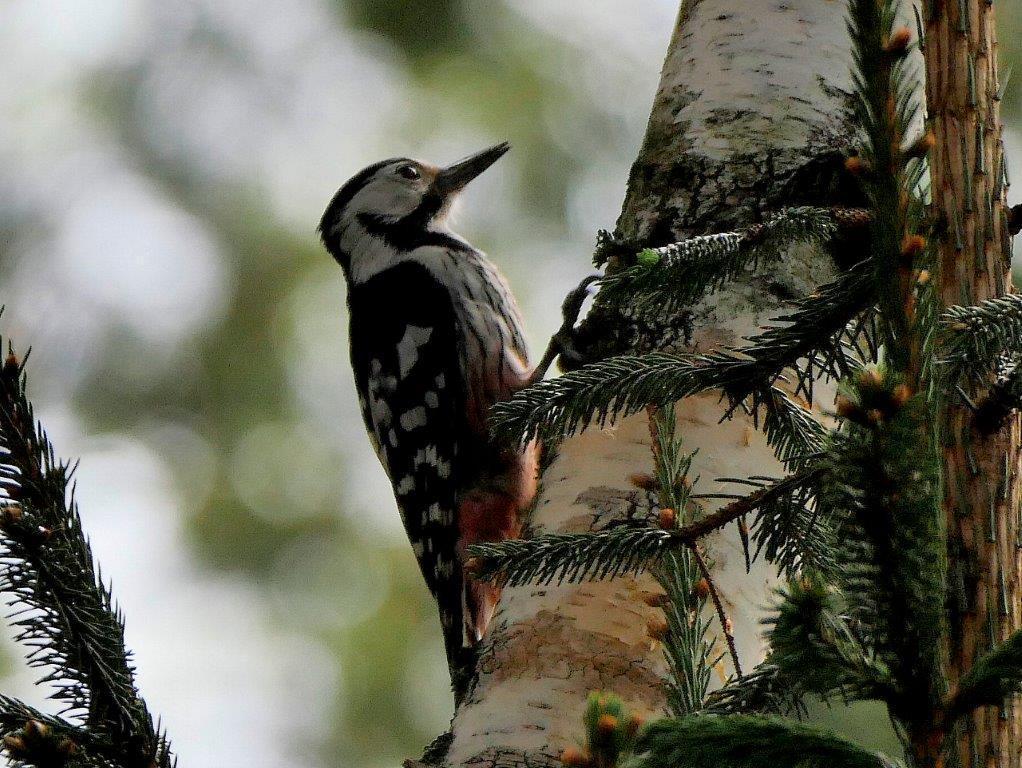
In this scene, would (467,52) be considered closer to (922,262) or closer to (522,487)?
(522,487)

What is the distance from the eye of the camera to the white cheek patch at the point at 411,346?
394cm

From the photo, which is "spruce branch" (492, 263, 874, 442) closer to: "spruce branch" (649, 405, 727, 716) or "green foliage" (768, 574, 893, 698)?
"spruce branch" (649, 405, 727, 716)

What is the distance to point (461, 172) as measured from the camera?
486 cm

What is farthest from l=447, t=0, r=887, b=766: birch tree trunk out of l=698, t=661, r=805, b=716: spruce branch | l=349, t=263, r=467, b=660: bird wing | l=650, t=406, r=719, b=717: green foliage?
l=349, t=263, r=467, b=660: bird wing

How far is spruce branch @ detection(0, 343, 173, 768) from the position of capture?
4.51 ft

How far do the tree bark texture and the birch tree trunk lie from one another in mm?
575

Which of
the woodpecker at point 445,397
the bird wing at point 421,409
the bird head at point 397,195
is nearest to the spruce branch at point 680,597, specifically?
the woodpecker at point 445,397

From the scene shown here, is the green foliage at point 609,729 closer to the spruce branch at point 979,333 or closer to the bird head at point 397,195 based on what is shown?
the spruce branch at point 979,333

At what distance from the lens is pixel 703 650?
148cm

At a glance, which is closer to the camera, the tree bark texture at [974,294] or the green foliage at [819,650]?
the green foliage at [819,650]

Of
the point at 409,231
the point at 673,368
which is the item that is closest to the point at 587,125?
the point at 409,231

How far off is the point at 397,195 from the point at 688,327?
2707mm

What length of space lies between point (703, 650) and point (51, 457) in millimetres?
878

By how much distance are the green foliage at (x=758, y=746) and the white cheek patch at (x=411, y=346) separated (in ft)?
10.3
